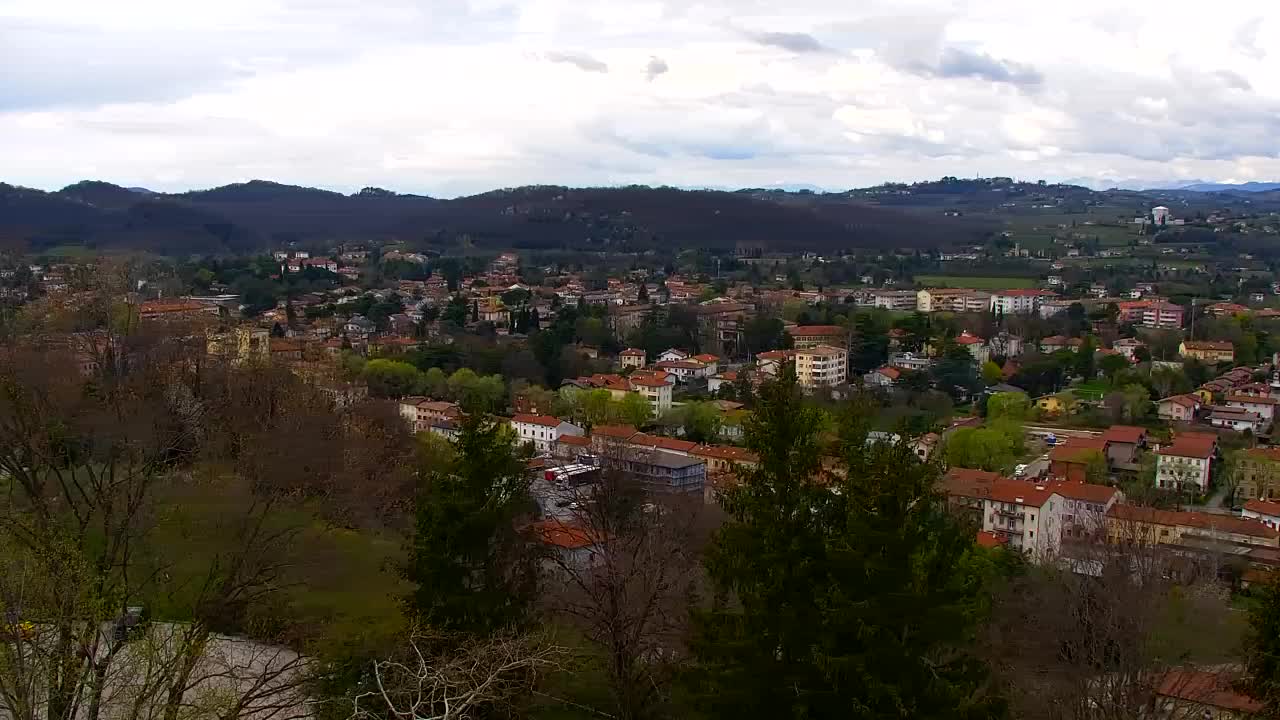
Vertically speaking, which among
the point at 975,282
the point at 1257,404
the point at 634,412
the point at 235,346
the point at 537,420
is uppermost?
the point at 235,346

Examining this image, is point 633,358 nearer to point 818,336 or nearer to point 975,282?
point 818,336

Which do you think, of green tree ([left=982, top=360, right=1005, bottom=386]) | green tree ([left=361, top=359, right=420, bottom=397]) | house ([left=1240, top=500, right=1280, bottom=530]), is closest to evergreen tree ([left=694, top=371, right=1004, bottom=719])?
house ([left=1240, top=500, right=1280, bottom=530])

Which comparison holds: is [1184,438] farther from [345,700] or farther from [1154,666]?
[345,700]

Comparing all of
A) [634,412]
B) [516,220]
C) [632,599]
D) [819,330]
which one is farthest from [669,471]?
[516,220]

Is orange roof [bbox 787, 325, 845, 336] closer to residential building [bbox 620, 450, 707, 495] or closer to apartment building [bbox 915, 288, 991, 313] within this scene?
apartment building [bbox 915, 288, 991, 313]

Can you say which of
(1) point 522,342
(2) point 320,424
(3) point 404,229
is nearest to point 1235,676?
(2) point 320,424

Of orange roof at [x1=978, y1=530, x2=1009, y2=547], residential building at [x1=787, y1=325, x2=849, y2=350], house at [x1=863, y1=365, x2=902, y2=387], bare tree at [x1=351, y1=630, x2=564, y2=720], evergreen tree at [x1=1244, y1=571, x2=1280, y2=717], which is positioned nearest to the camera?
bare tree at [x1=351, y1=630, x2=564, y2=720]
